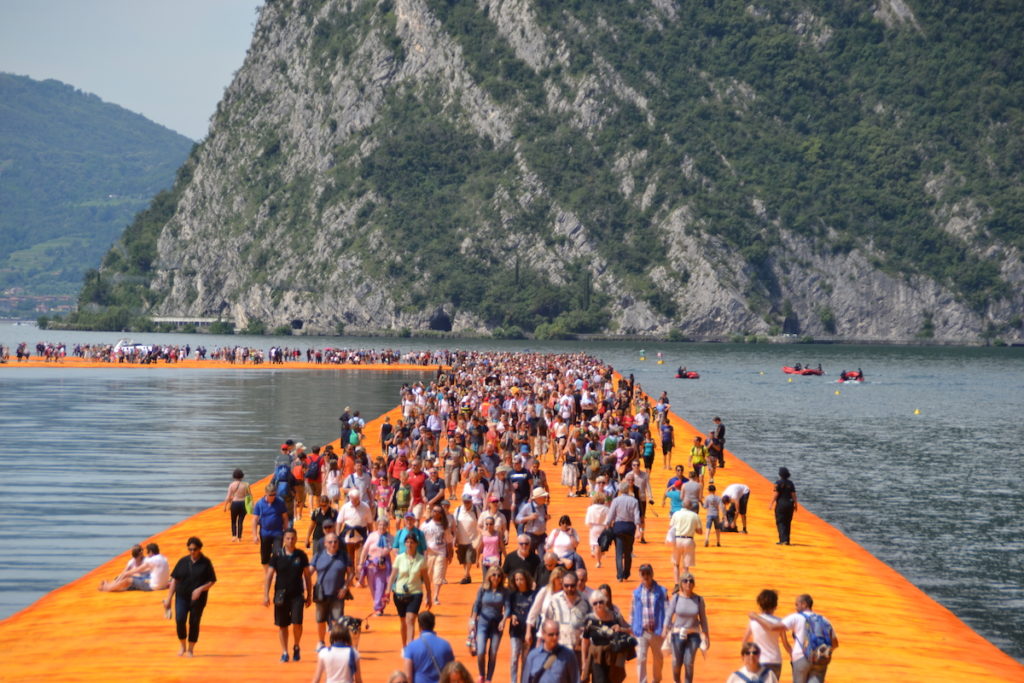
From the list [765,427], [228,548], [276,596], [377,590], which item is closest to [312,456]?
[228,548]

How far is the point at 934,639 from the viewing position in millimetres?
22203

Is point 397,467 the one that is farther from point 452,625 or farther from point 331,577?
point 331,577

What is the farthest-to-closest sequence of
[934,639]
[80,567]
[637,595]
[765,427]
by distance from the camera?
[765,427], [80,567], [934,639], [637,595]

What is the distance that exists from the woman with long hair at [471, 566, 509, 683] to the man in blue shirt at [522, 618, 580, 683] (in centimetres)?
299

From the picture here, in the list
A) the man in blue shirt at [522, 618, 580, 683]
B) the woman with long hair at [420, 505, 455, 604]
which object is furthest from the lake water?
the man in blue shirt at [522, 618, 580, 683]

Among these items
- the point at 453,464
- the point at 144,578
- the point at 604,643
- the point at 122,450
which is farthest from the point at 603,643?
the point at 122,450

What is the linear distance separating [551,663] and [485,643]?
3.59m

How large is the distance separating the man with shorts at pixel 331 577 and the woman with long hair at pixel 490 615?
230cm

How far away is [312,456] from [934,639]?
14930 mm

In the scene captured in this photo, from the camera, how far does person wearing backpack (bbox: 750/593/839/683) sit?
1561cm

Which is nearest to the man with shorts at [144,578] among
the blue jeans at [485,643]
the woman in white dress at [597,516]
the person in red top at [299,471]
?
the person in red top at [299,471]

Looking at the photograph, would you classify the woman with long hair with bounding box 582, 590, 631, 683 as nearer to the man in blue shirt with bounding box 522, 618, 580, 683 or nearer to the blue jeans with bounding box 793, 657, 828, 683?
the man in blue shirt with bounding box 522, 618, 580, 683

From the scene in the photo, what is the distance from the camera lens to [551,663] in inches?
523

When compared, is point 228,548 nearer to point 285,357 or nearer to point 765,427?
point 765,427
